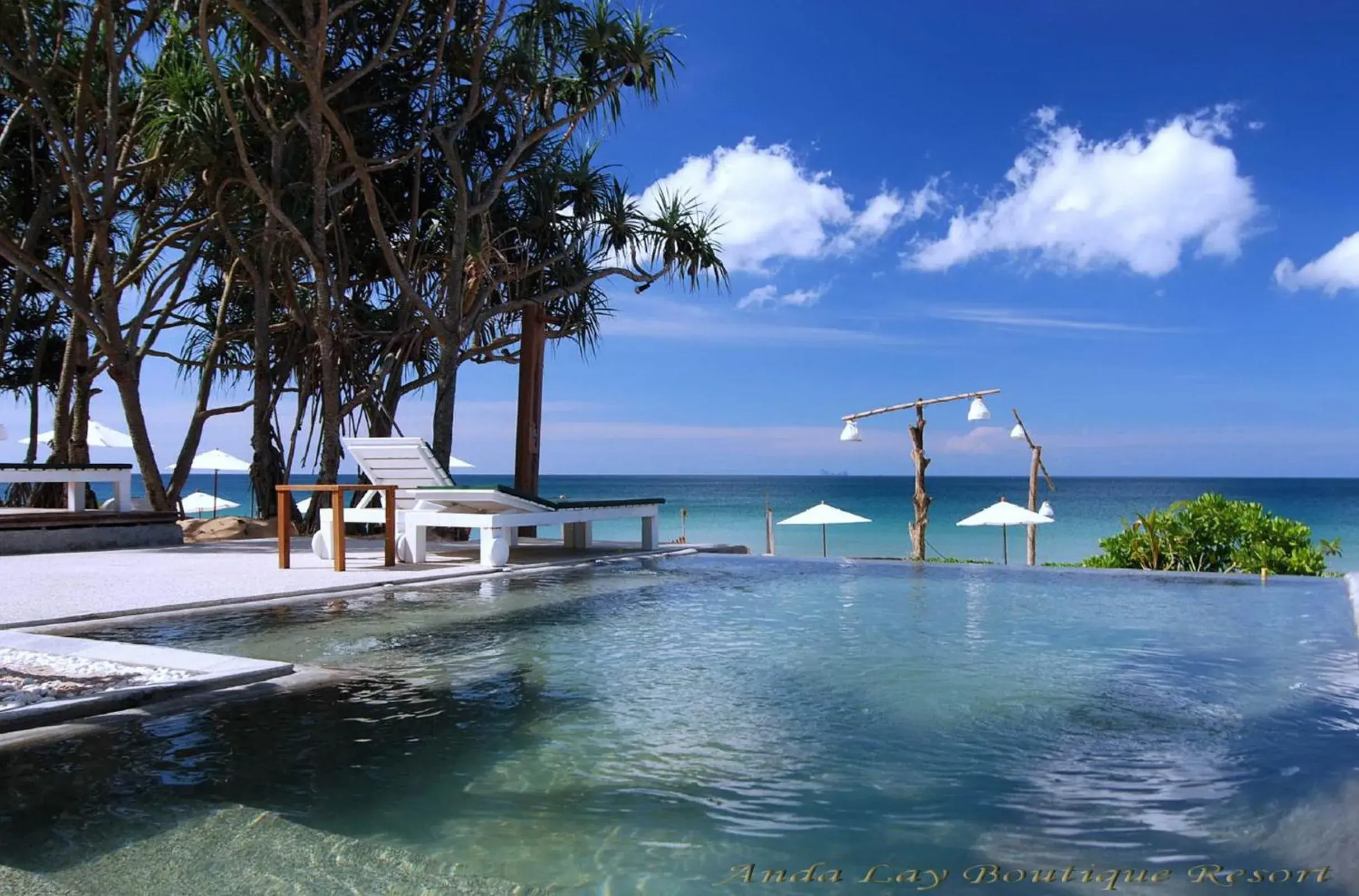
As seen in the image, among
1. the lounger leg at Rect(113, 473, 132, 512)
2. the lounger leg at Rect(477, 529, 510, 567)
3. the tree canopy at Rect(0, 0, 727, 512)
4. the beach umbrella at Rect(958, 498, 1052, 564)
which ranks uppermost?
the tree canopy at Rect(0, 0, 727, 512)

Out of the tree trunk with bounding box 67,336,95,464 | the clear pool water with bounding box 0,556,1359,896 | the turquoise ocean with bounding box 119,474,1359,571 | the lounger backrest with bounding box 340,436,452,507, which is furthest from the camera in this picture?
the turquoise ocean with bounding box 119,474,1359,571

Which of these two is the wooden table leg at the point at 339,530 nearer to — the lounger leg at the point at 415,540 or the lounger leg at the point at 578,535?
the lounger leg at the point at 415,540

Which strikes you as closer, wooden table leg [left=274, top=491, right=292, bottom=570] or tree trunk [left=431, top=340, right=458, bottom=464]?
wooden table leg [left=274, top=491, right=292, bottom=570]

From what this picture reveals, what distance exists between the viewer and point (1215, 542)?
31.9 ft

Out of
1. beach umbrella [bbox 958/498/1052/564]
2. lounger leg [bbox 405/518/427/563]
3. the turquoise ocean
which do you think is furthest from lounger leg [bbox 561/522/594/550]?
beach umbrella [bbox 958/498/1052/564]

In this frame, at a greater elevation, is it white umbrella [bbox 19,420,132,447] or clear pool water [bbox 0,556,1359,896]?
white umbrella [bbox 19,420,132,447]

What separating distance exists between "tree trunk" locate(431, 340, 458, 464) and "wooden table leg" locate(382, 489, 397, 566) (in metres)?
3.89

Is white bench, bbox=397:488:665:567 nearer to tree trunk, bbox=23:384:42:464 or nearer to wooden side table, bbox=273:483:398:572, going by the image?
wooden side table, bbox=273:483:398:572

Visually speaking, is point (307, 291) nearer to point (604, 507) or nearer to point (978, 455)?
point (604, 507)

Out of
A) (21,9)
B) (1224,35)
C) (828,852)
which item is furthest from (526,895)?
(1224,35)

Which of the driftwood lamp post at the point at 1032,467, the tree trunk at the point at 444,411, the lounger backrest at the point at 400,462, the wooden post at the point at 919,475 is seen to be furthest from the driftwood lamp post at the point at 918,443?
the lounger backrest at the point at 400,462

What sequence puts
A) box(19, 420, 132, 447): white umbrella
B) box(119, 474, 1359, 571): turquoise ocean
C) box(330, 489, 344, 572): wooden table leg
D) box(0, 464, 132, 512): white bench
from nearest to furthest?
box(330, 489, 344, 572): wooden table leg
box(0, 464, 132, 512): white bench
box(19, 420, 132, 447): white umbrella
box(119, 474, 1359, 571): turquoise ocean

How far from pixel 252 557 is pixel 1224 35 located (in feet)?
61.4

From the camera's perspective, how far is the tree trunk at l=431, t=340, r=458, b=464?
495 inches
